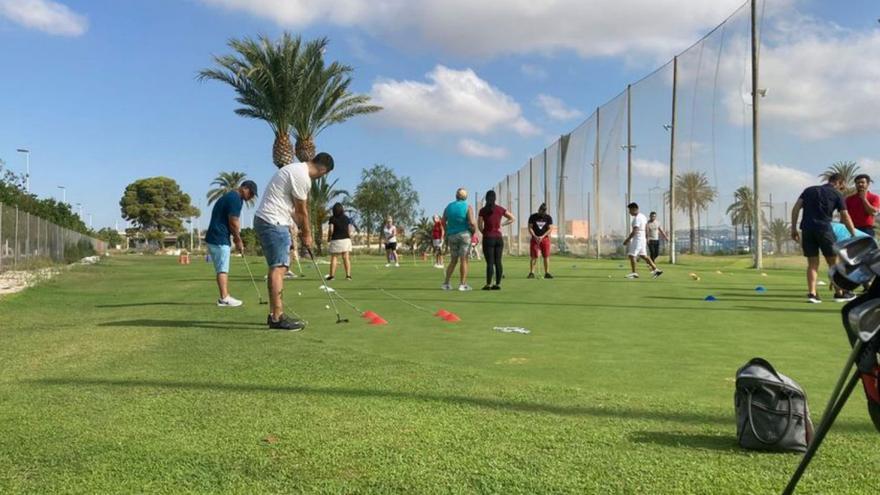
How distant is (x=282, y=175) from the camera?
8.40m

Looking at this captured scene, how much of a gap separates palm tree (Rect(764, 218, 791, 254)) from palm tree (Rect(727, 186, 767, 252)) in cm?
32

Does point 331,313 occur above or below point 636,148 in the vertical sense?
below

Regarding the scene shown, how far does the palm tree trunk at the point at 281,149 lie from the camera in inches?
1217

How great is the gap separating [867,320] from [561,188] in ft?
147

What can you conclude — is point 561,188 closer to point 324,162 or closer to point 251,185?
point 251,185

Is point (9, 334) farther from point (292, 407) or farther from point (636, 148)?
point (636, 148)

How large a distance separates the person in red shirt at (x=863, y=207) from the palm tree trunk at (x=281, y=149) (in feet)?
77.1

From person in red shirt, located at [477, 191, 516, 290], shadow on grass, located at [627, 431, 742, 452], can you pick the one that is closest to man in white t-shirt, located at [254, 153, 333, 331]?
shadow on grass, located at [627, 431, 742, 452]

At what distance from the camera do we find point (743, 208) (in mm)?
27469

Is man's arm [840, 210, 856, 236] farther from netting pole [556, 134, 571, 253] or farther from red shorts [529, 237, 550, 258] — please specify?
netting pole [556, 134, 571, 253]

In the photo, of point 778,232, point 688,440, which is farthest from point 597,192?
point 688,440

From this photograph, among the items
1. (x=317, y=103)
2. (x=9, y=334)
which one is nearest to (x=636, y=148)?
(x=317, y=103)

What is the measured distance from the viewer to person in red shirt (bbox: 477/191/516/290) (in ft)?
46.1

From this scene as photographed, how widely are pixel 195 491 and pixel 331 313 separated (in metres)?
6.90
